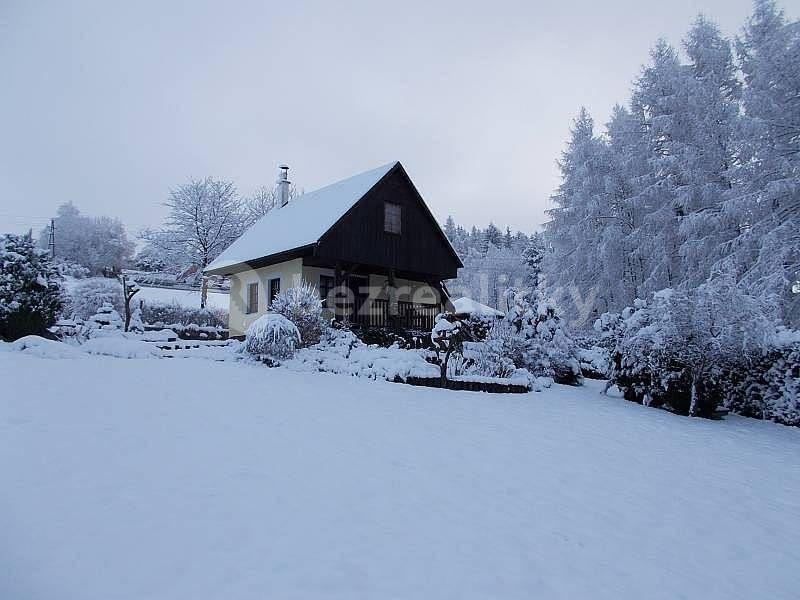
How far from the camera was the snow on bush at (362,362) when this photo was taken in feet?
35.0

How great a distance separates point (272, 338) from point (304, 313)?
1736 mm

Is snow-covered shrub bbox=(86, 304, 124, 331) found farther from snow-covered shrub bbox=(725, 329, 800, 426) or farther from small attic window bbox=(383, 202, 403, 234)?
snow-covered shrub bbox=(725, 329, 800, 426)

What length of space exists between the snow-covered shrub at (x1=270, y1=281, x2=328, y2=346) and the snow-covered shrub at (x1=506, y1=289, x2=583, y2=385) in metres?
5.10

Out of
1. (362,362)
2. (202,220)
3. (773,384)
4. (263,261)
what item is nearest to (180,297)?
(202,220)

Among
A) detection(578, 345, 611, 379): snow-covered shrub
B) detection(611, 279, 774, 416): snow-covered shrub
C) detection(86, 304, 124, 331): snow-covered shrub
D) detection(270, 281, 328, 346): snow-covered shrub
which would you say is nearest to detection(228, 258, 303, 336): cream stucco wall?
detection(270, 281, 328, 346): snow-covered shrub

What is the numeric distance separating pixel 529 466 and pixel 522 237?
70.0 meters

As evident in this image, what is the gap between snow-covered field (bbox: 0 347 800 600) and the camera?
9.07 ft

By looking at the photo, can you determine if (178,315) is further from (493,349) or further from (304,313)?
(493,349)

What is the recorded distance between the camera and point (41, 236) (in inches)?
1905

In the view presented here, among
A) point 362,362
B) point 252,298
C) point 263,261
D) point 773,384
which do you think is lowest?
point 362,362

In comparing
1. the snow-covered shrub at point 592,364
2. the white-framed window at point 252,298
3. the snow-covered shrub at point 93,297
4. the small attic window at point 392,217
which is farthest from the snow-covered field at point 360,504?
the snow-covered shrub at point 93,297

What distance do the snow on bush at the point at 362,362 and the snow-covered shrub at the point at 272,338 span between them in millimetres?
341

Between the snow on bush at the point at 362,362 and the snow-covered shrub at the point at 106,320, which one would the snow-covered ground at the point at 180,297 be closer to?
the snow-covered shrub at the point at 106,320

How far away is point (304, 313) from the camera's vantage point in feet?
43.0
